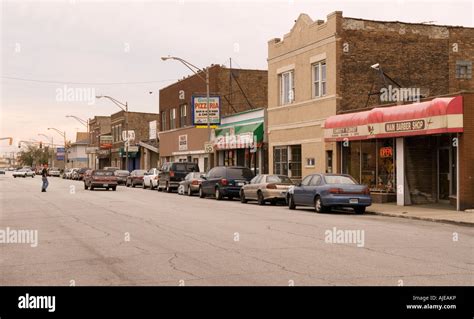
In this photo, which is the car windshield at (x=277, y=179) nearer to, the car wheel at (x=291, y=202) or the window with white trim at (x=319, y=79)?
the car wheel at (x=291, y=202)

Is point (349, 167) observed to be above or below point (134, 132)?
below

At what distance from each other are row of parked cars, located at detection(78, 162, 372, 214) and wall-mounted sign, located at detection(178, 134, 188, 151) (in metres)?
7.01

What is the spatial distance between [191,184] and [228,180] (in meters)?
5.40

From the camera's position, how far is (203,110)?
46.2 meters

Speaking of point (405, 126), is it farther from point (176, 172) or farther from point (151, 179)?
point (151, 179)

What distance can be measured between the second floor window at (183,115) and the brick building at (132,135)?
16766 mm

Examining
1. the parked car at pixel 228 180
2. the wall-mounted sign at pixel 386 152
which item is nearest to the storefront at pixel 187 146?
the parked car at pixel 228 180

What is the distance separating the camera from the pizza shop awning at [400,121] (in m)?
23.1

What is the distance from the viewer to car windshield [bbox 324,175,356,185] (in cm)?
2306

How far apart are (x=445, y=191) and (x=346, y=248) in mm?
14762

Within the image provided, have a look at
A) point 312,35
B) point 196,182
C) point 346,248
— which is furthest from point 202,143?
Result: point 346,248

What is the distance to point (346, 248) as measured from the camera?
1301cm
